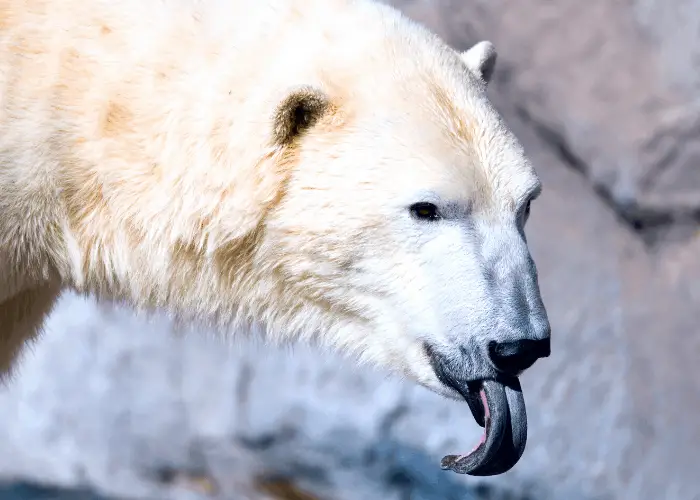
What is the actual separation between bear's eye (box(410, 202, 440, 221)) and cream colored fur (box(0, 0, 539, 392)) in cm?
1

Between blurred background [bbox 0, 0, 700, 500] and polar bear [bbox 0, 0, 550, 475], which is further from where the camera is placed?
blurred background [bbox 0, 0, 700, 500]

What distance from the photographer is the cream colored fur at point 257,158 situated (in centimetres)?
158

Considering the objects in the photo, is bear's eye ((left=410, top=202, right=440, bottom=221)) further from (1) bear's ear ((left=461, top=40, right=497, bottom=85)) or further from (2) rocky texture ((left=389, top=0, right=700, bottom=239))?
(2) rocky texture ((left=389, top=0, right=700, bottom=239))

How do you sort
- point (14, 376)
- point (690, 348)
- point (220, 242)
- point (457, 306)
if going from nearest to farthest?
point (457, 306)
point (220, 242)
point (14, 376)
point (690, 348)

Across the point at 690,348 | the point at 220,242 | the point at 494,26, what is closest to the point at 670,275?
the point at 690,348

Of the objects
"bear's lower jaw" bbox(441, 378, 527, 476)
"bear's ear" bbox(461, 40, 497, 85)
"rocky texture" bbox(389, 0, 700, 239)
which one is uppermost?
"rocky texture" bbox(389, 0, 700, 239)

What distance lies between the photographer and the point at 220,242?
1.68 meters

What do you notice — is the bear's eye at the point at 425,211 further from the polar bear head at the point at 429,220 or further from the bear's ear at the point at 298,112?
the bear's ear at the point at 298,112

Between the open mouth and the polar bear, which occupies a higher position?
the polar bear

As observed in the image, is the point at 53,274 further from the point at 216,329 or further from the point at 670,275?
the point at 670,275

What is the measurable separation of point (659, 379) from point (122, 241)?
2.24 m

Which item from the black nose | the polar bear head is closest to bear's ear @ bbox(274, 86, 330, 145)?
the polar bear head

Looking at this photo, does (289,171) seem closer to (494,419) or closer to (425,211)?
(425,211)

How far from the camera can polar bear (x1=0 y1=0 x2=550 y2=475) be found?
5.16 ft
